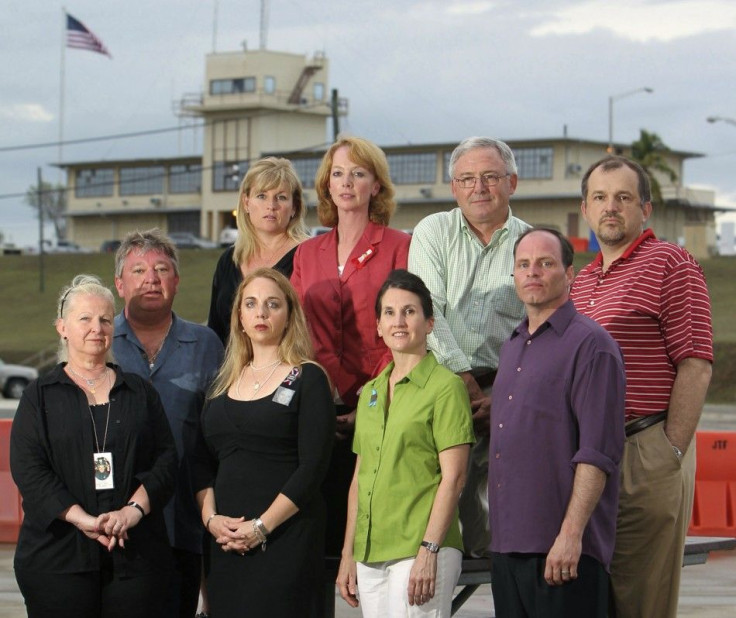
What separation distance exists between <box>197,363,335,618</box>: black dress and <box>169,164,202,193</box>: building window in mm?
84777

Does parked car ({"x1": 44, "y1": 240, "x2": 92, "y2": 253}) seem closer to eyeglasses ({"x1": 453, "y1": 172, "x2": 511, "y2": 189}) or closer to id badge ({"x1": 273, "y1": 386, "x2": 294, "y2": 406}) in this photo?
eyeglasses ({"x1": 453, "y1": 172, "x2": 511, "y2": 189})

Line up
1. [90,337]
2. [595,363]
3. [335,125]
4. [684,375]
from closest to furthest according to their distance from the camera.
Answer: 1. [595,363]
2. [684,375]
3. [90,337]
4. [335,125]

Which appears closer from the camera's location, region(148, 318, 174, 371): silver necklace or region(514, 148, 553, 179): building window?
region(148, 318, 174, 371): silver necklace

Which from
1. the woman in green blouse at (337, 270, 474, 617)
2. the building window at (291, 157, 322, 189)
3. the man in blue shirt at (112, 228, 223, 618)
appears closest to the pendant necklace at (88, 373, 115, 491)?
the man in blue shirt at (112, 228, 223, 618)

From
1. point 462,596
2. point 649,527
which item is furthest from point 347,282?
point 649,527

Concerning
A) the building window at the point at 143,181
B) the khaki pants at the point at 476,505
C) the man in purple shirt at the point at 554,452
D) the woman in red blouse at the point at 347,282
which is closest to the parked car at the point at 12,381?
the woman in red blouse at the point at 347,282

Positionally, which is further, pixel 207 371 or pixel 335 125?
pixel 335 125

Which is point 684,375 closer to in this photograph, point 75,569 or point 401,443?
point 401,443

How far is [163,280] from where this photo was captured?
617cm

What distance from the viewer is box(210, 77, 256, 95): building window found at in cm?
8706

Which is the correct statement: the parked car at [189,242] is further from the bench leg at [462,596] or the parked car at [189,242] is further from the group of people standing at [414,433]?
the group of people standing at [414,433]

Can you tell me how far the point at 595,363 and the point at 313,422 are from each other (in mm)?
1345

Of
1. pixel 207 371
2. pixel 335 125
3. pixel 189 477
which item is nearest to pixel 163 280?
pixel 207 371

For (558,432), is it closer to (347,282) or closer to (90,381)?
(347,282)
